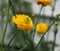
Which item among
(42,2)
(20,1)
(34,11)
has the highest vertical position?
(42,2)

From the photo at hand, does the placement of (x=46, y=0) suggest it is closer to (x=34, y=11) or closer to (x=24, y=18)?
(x=24, y=18)

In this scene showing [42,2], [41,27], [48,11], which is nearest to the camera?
[42,2]

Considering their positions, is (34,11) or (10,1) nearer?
(10,1)

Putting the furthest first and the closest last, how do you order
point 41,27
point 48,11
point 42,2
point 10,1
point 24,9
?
1. point 48,11
2. point 24,9
3. point 41,27
4. point 42,2
5. point 10,1

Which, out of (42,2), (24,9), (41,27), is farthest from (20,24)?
(24,9)

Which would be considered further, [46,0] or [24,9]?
[24,9]

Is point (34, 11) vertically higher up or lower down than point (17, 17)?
lower down

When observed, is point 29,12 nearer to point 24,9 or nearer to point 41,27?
point 24,9

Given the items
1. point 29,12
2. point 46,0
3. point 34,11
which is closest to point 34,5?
point 34,11

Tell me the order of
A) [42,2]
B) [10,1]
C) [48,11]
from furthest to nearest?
[48,11] < [42,2] < [10,1]
